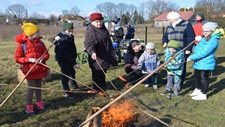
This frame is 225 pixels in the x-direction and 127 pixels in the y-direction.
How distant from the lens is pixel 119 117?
3660 millimetres

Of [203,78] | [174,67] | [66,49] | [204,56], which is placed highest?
[66,49]

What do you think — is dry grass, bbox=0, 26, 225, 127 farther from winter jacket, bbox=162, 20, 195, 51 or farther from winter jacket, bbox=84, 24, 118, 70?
winter jacket, bbox=162, 20, 195, 51

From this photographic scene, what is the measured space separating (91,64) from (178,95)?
7.37 feet

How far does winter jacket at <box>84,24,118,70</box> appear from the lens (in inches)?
202

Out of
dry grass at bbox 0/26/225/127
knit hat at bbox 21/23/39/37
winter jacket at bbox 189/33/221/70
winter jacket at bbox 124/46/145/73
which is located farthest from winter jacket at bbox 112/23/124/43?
knit hat at bbox 21/23/39/37

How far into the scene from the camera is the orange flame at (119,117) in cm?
356

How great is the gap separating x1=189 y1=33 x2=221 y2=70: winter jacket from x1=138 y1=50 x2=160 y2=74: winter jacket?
4.11 ft

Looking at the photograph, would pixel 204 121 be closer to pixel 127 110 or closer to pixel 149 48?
pixel 127 110

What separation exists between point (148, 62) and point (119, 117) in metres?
2.86

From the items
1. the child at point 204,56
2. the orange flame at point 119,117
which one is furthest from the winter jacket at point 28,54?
the child at point 204,56

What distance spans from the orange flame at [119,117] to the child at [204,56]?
6.56 feet

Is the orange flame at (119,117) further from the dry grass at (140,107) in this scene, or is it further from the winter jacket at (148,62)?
the winter jacket at (148,62)

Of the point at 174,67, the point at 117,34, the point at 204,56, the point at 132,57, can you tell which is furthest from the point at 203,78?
the point at 117,34

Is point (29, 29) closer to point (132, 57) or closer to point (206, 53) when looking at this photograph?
point (132, 57)
